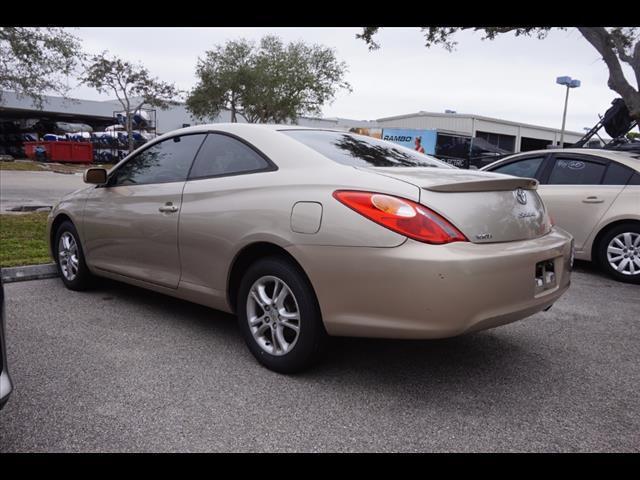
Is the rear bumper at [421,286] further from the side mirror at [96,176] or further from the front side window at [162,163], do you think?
the side mirror at [96,176]

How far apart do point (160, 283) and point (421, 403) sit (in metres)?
2.11

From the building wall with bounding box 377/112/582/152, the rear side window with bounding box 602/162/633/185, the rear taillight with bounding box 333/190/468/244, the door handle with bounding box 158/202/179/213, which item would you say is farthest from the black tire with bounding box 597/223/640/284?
the building wall with bounding box 377/112/582/152


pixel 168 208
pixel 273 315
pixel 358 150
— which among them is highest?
pixel 358 150

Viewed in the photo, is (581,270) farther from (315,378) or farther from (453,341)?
(315,378)

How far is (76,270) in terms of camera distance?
5.01 m

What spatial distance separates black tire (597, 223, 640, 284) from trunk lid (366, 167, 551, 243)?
3.42 m

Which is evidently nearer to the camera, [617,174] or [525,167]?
[617,174]

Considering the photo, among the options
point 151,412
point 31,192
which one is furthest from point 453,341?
point 31,192

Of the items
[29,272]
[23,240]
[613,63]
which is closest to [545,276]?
[29,272]

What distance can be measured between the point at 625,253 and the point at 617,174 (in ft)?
3.07

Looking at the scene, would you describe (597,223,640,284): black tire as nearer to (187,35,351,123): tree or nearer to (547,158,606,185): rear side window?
(547,158,606,185): rear side window

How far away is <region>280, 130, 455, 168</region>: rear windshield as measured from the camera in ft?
11.3

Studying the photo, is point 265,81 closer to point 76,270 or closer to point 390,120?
point 390,120
